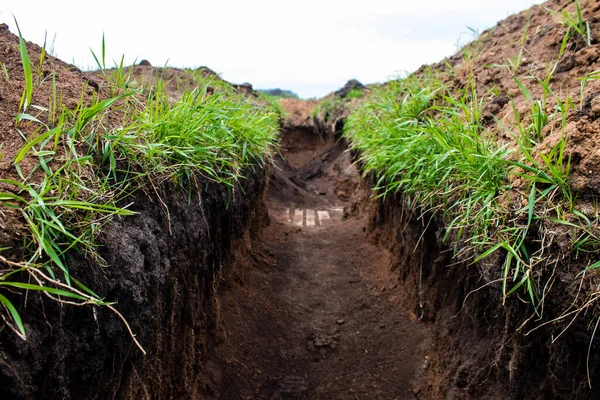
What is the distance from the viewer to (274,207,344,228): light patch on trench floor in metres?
6.93

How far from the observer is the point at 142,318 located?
76.3 inches

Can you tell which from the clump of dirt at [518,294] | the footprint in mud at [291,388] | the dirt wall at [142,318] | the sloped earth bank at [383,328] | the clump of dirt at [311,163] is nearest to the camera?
the dirt wall at [142,318]

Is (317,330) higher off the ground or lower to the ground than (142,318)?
lower

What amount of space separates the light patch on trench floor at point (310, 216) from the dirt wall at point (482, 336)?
9.92 feet

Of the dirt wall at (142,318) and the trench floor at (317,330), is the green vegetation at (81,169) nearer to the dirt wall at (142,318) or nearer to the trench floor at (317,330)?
the dirt wall at (142,318)

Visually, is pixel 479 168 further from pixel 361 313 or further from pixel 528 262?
pixel 361 313

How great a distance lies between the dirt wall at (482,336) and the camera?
1.94 metres

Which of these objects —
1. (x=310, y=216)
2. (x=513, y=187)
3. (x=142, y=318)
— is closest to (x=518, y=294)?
(x=513, y=187)

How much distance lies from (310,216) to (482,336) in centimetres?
497

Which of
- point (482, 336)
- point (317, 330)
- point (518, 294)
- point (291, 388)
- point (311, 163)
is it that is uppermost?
point (311, 163)

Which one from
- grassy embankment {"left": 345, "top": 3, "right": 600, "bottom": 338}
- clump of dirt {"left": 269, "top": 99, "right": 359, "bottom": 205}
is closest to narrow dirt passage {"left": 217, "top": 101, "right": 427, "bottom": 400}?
grassy embankment {"left": 345, "top": 3, "right": 600, "bottom": 338}

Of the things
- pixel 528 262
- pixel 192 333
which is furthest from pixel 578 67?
pixel 192 333

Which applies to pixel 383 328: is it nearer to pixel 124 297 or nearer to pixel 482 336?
pixel 482 336

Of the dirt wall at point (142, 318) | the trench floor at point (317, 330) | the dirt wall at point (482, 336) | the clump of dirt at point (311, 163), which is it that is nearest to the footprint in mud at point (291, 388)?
the trench floor at point (317, 330)
